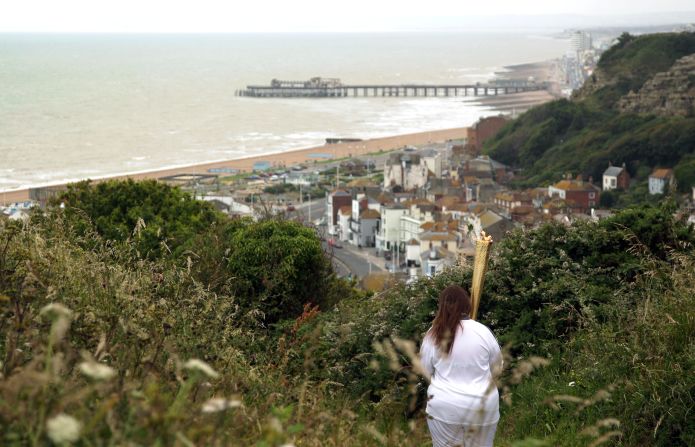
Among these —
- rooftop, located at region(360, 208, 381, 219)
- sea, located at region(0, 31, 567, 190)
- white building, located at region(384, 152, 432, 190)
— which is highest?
rooftop, located at region(360, 208, 381, 219)

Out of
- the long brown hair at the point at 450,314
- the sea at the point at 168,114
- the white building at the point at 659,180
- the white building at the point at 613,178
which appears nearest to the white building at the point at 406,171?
the white building at the point at 613,178

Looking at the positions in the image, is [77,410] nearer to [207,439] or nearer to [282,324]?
[207,439]

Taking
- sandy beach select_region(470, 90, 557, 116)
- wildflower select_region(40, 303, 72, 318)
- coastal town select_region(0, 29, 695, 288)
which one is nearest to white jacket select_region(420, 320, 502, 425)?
wildflower select_region(40, 303, 72, 318)

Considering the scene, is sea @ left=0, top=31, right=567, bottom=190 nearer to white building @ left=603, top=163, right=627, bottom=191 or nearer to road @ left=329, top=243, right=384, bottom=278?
road @ left=329, top=243, right=384, bottom=278

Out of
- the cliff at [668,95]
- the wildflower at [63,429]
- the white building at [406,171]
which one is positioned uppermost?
the wildflower at [63,429]

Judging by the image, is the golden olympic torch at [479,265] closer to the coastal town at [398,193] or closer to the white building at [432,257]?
the coastal town at [398,193]

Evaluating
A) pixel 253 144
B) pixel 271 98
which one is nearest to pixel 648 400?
pixel 253 144
